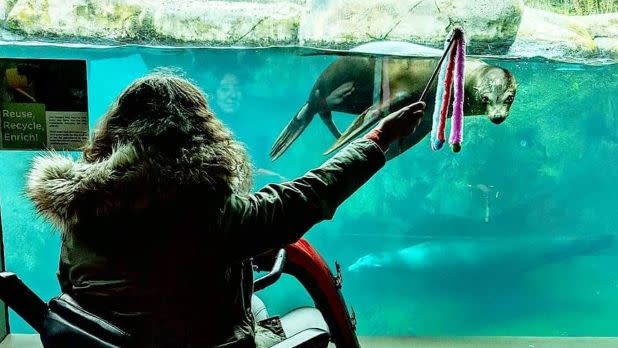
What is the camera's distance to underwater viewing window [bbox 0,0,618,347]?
7.70 ft

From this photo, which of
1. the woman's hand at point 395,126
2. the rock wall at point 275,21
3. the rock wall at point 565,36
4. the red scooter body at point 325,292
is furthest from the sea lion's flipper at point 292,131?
the woman's hand at point 395,126

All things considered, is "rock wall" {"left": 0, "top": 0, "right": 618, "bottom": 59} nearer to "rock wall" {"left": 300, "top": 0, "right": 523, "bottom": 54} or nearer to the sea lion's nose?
"rock wall" {"left": 300, "top": 0, "right": 523, "bottom": 54}

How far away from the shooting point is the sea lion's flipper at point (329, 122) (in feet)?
8.34

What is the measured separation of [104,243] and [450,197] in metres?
1.89

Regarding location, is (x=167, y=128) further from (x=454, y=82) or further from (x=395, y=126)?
(x=454, y=82)

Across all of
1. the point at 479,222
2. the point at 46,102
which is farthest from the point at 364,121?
the point at 46,102

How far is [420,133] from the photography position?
2451mm

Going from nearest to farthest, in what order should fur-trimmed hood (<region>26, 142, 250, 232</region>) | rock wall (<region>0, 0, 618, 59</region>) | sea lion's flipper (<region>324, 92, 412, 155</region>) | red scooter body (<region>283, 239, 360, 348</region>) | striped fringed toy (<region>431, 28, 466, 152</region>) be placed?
fur-trimmed hood (<region>26, 142, 250, 232</region>), striped fringed toy (<region>431, 28, 466, 152</region>), red scooter body (<region>283, 239, 360, 348</region>), rock wall (<region>0, 0, 618, 59</region>), sea lion's flipper (<region>324, 92, 412, 155</region>)

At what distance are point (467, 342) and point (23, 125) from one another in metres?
2.02

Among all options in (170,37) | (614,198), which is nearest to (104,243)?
(170,37)

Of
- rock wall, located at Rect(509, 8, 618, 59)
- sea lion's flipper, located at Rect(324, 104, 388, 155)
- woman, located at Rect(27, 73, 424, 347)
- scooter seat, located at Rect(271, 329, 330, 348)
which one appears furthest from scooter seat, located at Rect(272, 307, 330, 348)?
rock wall, located at Rect(509, 8, 618, 59)

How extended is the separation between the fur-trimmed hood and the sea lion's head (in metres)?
1.64

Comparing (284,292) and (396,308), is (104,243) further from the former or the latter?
(396,308)

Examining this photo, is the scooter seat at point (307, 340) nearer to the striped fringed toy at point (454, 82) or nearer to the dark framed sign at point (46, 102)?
the striped fringed toy at point (454, 82)
